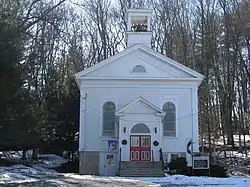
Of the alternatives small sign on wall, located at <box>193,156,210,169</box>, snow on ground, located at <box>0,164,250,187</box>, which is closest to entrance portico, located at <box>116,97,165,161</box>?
small sign on wall, located at <box>193,156,210,169</box>

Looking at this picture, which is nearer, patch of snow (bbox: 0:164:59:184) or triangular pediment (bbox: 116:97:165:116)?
patch of snow (bbox: 0:164:59:184)

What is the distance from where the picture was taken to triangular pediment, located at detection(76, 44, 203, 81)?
29.3m

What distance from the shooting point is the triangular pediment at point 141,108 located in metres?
28.1

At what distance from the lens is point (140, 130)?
1123 inches

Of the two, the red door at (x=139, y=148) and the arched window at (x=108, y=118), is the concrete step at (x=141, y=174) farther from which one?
the arched window at (x=108, y=118)

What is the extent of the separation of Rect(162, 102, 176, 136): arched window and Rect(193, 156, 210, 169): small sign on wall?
2.74 m

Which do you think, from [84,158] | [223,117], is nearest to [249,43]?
[223,117]

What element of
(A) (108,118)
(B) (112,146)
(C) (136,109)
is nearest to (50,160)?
(A) (108,118)

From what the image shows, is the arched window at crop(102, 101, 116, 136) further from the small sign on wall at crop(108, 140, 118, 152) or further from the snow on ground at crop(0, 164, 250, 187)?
the snow on ground at crop(0, 164, 250, 187)

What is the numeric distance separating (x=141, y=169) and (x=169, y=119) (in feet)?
13.5

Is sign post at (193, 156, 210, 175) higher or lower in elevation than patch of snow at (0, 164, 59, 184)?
higher

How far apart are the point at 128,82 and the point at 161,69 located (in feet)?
7.44

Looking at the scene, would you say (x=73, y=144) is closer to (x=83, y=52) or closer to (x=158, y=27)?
(x=83, y=52)

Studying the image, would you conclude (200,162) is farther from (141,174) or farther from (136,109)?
(136,109)
